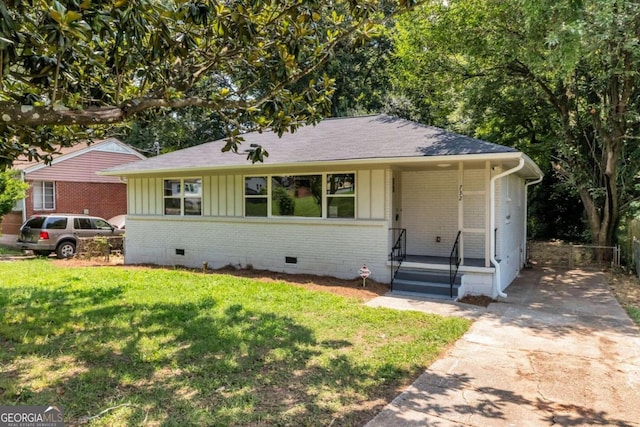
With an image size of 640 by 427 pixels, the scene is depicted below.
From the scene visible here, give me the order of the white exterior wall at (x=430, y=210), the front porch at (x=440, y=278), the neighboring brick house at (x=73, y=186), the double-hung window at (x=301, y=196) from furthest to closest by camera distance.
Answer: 1. the neighboring brick house at (x=73, y=186)
2. the white exterior wall at (x=430, y=210)
3. the double-hung window at (x=301, y=196)
4. the front porch at (x=440, y=278)

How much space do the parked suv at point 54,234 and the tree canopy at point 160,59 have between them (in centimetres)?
946

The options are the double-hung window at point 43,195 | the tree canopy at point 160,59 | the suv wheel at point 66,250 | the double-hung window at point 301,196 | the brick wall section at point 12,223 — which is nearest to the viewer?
the tree canopy at point 160,59

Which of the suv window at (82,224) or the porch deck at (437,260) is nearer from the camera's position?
the porch deck at (437,260)

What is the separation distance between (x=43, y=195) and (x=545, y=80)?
21043 millimetres

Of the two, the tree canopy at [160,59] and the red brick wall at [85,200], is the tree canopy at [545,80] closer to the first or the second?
the tree canopy at [160,59]

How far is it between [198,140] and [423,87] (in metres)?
19.7

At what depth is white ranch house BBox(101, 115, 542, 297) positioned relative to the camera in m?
8.93

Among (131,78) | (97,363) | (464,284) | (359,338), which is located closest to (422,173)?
(464,284)

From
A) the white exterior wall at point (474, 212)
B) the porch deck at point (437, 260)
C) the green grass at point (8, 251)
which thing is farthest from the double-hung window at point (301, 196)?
the green grass at point (8, 251)

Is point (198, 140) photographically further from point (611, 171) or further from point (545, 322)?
point (545, 322)

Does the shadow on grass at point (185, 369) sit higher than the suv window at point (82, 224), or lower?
lower

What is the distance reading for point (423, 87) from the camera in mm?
14016

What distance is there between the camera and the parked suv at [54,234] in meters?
14.3

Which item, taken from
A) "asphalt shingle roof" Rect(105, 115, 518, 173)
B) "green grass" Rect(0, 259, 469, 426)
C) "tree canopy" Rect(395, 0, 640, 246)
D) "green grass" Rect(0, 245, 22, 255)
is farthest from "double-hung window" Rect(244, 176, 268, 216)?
"green grass" Rect(0, 245, 22, 255)
